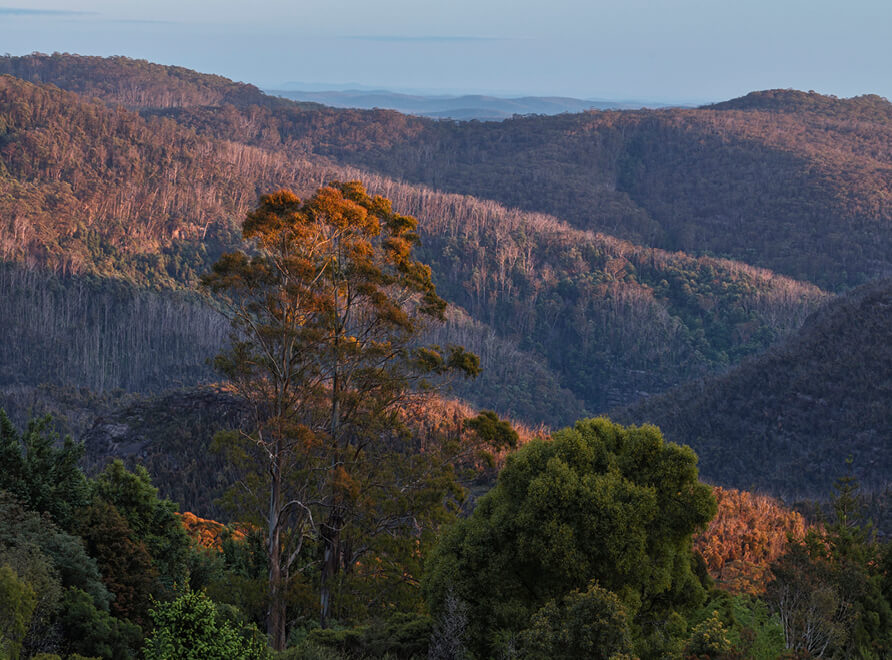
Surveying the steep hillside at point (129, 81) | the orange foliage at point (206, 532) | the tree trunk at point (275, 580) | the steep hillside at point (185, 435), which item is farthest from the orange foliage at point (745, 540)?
the steep hillside at point (129, 81)

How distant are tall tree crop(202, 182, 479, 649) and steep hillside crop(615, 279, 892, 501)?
2739 centimetres

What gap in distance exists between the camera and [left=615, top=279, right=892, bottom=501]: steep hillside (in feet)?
146

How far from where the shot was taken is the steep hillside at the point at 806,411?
1752 inches

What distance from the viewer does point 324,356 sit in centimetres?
1925

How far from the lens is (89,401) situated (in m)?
53.0

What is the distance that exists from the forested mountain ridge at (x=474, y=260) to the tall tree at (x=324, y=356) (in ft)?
152

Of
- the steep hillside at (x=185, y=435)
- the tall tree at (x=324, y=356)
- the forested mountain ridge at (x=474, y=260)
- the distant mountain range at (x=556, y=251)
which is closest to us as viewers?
the tall tree at (x=324, y=356)

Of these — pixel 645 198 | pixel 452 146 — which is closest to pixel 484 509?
pixel 645 198

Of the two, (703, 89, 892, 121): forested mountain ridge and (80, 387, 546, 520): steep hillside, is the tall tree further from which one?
(703, 89, 892, 121): forested mountain ridge

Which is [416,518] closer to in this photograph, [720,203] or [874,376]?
[874,376]

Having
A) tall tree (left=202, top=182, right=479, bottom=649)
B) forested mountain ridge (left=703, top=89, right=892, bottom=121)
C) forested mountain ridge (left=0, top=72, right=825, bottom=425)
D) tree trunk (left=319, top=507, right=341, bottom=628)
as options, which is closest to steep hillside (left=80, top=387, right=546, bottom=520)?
tall tree (left=202, top=182, right=479, bottom=649)

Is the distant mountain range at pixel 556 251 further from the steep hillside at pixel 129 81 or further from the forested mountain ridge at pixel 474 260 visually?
the steep hillside at pixel 129 81

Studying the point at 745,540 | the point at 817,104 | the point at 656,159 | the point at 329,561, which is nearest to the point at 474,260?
the point at 656,159

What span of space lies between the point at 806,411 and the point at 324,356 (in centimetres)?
3817
